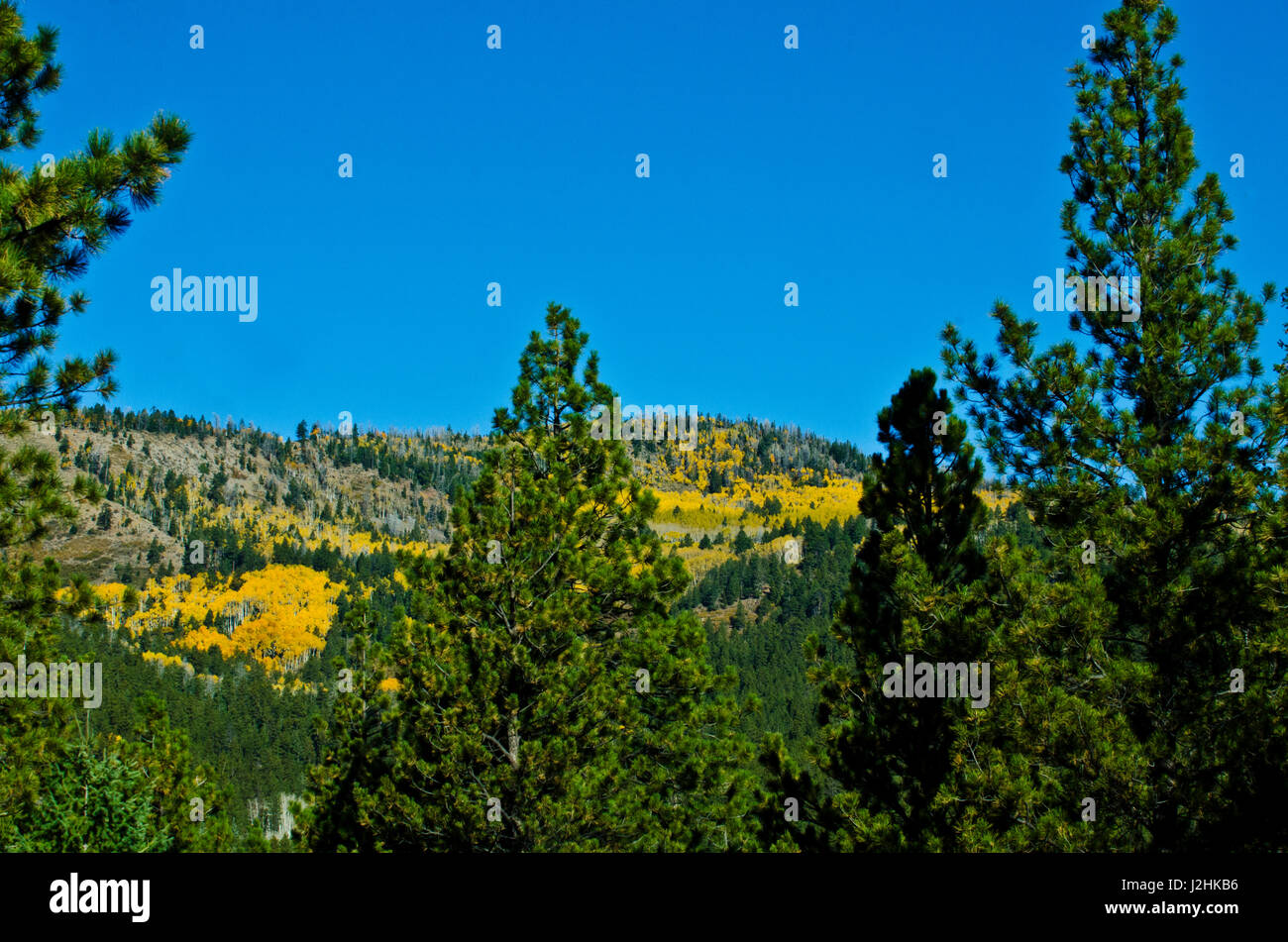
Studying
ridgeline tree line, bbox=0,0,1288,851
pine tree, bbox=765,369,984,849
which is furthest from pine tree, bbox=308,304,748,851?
pine tree, bbox=765,369,984,849

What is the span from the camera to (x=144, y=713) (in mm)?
25141

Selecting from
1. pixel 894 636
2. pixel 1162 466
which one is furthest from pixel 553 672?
pixel 1162 466

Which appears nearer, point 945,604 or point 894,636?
point 945,604

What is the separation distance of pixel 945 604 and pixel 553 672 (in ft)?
23.8

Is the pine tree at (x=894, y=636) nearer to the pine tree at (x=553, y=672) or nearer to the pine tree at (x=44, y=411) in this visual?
the pine tree at (x=553, y=672)

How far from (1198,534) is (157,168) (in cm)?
1067

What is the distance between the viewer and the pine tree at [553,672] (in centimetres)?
1509

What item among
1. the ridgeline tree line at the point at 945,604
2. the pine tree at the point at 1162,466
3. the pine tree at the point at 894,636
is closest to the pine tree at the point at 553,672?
the ridgeline tree line at the point at 945,604

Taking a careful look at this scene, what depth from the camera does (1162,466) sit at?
9.18m

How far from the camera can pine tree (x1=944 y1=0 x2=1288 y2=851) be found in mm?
8883

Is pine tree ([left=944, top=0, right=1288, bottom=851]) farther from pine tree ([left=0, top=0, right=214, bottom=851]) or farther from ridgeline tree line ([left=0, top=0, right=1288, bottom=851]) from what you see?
pine tree ([left=0, top=0, right=214, bottom=851])

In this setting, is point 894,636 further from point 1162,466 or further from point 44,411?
point 44,411

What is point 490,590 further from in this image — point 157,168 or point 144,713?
point 144,713
